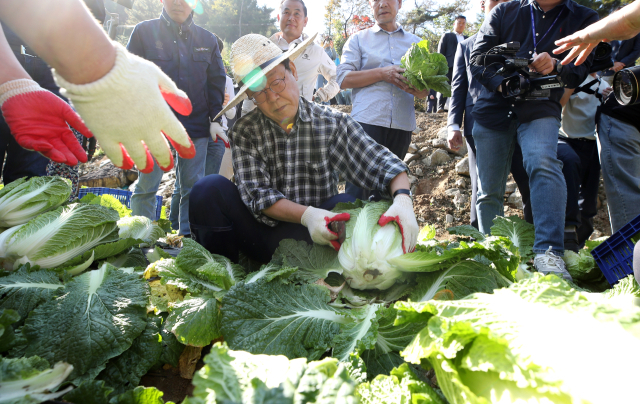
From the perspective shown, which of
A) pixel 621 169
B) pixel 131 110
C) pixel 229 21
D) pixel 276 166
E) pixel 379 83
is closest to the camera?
pixel 131 110

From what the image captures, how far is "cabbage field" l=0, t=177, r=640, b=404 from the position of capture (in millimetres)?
938

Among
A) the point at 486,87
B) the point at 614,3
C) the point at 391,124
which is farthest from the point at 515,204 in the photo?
the point at 614,3

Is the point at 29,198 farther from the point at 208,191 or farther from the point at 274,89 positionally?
the point at 274,89

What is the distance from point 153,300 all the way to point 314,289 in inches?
34.0

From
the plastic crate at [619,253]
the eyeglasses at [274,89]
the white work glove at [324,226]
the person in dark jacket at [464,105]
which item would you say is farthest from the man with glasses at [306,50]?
the plastic crate at [619,253]

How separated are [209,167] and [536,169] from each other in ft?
13.1

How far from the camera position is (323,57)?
4.75m

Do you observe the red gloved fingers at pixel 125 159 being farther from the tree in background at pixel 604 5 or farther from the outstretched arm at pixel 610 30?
the tree in background at pixel 604 5

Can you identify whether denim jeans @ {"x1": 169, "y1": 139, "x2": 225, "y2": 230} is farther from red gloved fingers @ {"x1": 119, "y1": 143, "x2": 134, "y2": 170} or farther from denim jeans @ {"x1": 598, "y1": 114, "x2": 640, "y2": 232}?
denim jeans @ {"x1": 598, "y1": 114, "x2": 640, "y2": 232}

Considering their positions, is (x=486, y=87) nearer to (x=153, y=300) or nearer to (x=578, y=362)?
(x=578, y=362)

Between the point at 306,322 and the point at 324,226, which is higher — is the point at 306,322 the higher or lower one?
the lower one

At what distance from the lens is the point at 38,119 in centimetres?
173

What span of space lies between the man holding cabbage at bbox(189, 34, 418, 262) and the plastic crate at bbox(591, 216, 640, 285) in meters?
1.22

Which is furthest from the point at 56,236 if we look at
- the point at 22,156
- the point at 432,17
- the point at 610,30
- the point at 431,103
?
the point at 432,17
